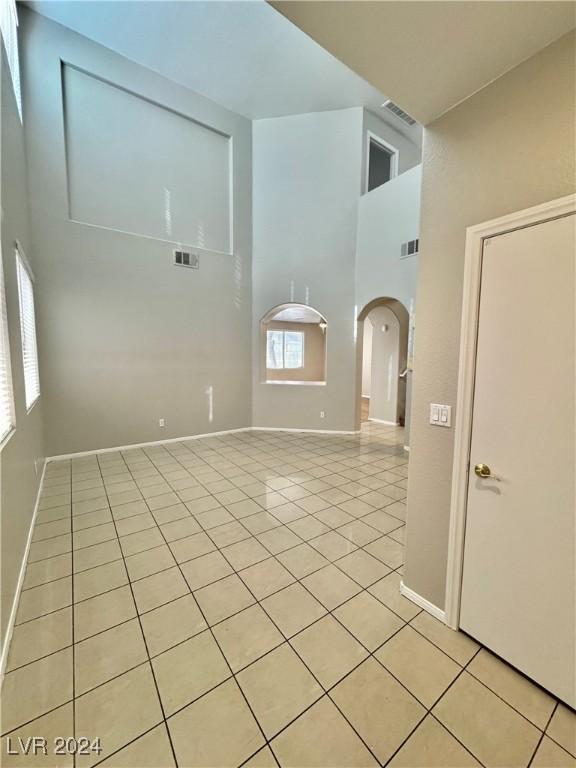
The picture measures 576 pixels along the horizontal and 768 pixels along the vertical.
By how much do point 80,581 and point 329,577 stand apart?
1.65 metres

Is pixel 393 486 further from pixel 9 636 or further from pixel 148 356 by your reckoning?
pixel 148 356

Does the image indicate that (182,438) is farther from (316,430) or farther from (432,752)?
(432,752)

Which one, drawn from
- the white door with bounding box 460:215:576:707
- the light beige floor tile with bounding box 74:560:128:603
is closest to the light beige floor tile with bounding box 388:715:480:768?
the white door with bounding box 460:215:576:707

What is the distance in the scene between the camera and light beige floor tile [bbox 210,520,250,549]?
2.45m

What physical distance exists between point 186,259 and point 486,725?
5.64 m

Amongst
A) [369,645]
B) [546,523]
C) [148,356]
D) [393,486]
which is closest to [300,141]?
[148,356]

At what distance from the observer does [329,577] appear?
6.77 ft

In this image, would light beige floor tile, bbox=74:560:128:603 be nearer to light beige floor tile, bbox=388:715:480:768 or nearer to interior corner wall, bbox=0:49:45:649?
interior corner wall, bbox=0:49:45:649

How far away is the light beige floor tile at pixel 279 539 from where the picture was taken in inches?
93.7

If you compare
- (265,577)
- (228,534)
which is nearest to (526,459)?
(265,577)

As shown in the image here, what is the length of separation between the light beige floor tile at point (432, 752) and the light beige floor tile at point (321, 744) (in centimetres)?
12

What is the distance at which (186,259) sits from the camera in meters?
5.01

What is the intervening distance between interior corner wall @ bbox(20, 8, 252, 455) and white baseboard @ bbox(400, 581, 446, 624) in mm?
4191

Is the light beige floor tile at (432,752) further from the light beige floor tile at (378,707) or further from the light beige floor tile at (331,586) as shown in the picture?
the light beige floor tile at (331,586)
